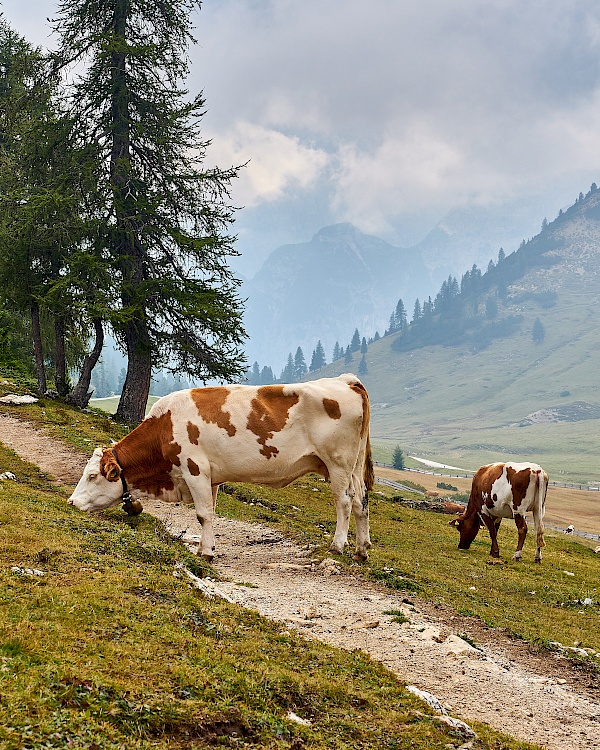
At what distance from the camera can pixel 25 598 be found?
734 centimetres

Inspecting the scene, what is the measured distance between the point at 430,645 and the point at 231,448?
5.81 m

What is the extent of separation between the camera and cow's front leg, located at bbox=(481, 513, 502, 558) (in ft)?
75.9

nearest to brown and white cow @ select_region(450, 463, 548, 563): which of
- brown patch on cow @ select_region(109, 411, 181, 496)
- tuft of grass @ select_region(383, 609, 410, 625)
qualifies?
tuft of grass @ select_region(383, 609, 410, 625)

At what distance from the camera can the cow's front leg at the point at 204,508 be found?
13703 millimetres

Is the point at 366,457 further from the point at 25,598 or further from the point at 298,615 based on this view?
the point at 25,598

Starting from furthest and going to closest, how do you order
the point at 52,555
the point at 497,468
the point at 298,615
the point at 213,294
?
the point at 213,294
the point at 497,468
the point at 298,615
the point at 52,555

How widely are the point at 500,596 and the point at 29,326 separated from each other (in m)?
40.5

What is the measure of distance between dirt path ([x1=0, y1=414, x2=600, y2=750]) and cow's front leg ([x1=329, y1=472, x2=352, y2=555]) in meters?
0.81

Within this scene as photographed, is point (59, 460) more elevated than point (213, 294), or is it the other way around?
point (213, 294)

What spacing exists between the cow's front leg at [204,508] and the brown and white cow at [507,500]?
12426 millimetres

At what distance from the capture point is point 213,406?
46.4ft

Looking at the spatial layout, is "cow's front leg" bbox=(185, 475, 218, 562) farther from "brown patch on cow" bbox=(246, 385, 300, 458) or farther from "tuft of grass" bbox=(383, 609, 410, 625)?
"tuft of grass" bbox=(383, 609, 410, 625)

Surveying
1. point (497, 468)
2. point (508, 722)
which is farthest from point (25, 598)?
point (497, 468)

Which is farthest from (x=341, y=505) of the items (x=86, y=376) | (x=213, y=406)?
(x=86, y=376)
